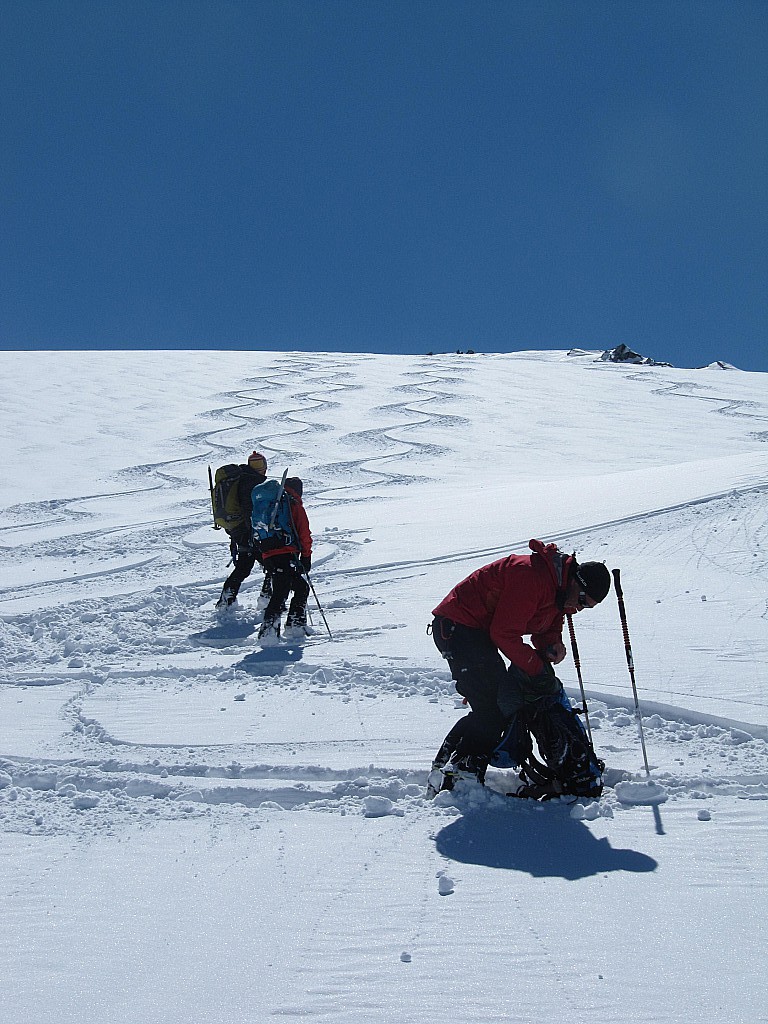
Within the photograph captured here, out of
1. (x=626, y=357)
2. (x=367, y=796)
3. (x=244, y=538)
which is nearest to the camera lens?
(x=367, y=796)

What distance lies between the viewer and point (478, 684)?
13.9ft

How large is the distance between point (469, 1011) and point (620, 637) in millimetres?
4319

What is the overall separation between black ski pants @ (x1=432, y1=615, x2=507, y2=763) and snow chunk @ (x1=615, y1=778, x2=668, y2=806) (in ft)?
2.18

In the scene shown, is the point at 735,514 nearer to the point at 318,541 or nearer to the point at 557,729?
the point at 318,541

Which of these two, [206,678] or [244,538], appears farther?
[244,538]

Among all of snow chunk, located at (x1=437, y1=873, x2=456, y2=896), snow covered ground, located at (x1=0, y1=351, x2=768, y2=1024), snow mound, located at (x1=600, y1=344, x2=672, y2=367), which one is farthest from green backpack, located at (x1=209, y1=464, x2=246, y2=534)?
snow mound, located at (x1=600, y1=344, x2=672, y2=367)

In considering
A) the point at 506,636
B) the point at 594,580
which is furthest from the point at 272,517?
the point at 594,580

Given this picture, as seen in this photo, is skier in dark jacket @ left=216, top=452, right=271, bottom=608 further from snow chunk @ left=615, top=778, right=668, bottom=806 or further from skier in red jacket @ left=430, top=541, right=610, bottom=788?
snow chunk @ left=615, top=778, right=668, bottom=806

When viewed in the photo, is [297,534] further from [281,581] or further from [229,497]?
[229,497]

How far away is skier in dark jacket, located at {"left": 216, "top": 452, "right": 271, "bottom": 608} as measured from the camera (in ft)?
27.1

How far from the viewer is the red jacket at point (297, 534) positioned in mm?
7586

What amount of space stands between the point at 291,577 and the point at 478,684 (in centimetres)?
364

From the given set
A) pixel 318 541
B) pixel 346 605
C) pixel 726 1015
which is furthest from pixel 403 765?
pixel 318 541

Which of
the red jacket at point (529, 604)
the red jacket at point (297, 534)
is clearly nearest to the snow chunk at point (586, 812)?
the red jacket at point (529, 604)
